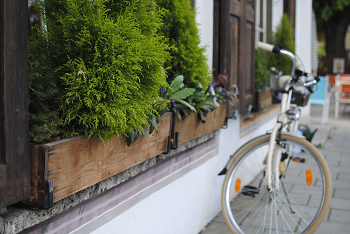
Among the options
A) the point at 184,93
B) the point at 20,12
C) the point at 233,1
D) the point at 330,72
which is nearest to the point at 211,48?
the point at 233,1

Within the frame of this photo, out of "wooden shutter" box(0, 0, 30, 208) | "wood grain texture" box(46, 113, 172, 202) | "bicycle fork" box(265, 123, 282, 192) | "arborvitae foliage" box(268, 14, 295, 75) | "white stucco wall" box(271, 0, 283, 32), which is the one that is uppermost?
"white stucco wall" box(271, 0, 283, 32)

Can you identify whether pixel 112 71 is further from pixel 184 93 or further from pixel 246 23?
pixel 246 23

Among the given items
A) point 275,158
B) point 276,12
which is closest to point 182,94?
point 275,158

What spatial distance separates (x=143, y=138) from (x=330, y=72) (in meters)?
21.0

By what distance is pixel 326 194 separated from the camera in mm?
2291

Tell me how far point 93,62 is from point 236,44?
7.39 ft

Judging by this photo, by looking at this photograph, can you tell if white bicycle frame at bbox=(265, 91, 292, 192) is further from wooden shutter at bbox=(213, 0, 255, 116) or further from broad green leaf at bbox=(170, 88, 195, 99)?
broad green leaf at bbox=(170, 88, 195, 99)

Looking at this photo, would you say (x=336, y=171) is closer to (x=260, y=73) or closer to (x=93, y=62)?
(x=260, y=73)

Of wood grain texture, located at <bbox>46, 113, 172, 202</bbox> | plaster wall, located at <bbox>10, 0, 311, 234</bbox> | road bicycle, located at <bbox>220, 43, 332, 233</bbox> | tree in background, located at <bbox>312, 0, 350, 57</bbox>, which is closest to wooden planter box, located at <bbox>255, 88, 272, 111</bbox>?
plaster wall, located at <bbox>10, 0, 311, 234</bbox>

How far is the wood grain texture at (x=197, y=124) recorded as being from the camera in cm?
225

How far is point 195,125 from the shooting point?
8.05ft

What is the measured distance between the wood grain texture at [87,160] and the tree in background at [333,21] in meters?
17.4

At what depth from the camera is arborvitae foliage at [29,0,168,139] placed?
4.55 ft

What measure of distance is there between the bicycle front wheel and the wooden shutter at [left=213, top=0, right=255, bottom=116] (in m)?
0.59
